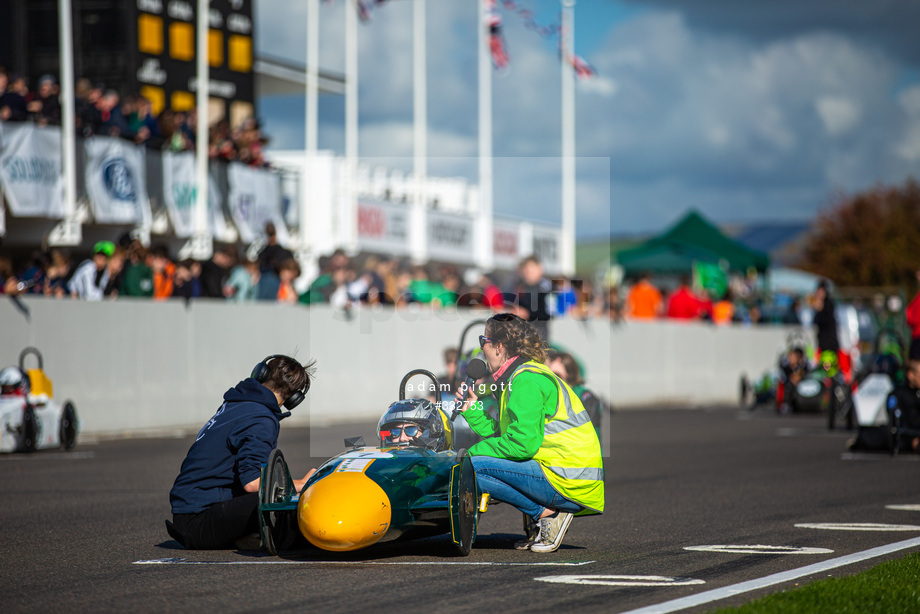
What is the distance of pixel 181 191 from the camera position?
78.4ft

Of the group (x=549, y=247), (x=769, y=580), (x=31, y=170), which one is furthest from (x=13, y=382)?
(x=549, y=247)

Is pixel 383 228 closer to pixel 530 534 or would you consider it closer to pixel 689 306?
pixel 689 306

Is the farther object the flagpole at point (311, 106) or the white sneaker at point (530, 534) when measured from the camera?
the flagpole at point (311, 106)

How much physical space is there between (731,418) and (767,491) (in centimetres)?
1141

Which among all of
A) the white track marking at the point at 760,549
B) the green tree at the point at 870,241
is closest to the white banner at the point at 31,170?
the white track marking at the point at 760,549

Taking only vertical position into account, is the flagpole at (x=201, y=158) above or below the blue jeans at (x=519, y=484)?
above

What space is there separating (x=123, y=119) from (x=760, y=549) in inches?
662

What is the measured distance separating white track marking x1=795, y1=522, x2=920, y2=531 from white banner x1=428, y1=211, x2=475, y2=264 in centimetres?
2568

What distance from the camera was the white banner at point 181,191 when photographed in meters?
23.5

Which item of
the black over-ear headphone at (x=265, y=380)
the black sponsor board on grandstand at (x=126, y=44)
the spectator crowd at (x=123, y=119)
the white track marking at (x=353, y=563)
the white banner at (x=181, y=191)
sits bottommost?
the white track marking at (x=353, y=563)

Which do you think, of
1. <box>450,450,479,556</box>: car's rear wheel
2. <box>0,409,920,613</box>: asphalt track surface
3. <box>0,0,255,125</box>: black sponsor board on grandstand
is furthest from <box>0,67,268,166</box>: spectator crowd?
<box>450,450,479,556</box>: car's rear wheel

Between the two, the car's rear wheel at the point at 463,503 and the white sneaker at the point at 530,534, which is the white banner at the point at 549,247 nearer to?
the white sneaker at the point at 530,534

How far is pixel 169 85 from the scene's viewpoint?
30.0 meters

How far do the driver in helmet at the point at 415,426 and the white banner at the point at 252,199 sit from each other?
18.5m
